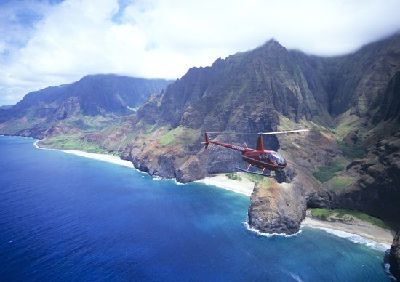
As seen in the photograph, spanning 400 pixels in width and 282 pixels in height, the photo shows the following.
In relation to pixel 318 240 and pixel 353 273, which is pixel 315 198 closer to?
pixel 318 240

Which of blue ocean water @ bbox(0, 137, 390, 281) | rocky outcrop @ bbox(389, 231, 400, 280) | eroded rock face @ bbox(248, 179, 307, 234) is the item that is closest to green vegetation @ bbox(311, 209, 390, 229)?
eroded rock face @ bbox(248, 179, 307, 234)

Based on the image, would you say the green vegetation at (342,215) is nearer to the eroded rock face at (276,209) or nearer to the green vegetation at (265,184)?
the eroded rock face at (276,209)

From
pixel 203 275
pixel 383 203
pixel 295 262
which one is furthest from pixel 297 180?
pixel 203 275

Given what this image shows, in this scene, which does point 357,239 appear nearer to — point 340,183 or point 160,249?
point 340,183

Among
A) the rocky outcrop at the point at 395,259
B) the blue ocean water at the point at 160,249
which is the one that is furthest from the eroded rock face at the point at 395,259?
the blue ocean water at the point at 160,249

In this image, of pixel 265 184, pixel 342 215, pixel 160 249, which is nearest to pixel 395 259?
pixel 342 215

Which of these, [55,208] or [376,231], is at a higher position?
[55,208]
